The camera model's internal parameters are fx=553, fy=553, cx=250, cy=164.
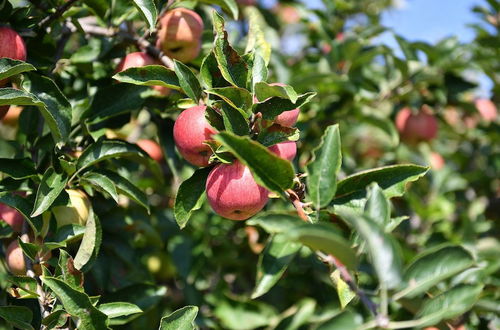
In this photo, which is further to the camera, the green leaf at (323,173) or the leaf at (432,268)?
the green leaf at (323,173)

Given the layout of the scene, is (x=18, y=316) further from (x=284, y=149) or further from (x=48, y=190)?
(x=284, y=149)

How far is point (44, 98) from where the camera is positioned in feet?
3.95

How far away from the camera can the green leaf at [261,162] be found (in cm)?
89

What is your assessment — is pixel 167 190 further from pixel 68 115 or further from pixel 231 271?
pixel 68 115

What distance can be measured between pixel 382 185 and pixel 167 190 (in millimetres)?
1350

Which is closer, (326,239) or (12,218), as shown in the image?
(326,239)

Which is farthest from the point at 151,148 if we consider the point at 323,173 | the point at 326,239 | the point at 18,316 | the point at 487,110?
the point at 487,110

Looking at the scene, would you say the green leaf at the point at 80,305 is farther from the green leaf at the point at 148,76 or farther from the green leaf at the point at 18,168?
the green leaf at the point at 148,76

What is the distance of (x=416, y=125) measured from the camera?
231cm

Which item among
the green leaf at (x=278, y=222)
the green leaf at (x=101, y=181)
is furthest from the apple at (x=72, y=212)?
the green leaf at (x=278, y=222)

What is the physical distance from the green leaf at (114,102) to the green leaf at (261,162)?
49 cm

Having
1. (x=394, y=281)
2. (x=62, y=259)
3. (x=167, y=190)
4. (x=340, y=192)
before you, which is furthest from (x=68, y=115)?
(x=167, y=190)

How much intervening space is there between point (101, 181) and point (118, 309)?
27 centimetres

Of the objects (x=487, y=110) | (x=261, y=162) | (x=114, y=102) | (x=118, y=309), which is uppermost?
(x=261, y=162)
